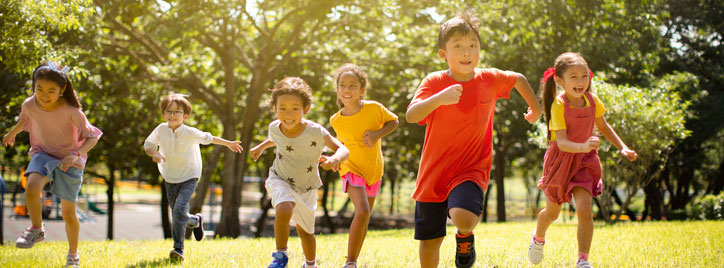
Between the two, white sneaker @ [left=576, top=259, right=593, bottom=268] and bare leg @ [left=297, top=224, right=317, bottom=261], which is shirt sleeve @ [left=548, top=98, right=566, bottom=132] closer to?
white sneaker @ [left=576, top=259, right=593, bottom=268]

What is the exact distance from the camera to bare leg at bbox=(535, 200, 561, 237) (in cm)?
505

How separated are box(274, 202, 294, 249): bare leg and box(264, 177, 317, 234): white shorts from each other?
0.26ft

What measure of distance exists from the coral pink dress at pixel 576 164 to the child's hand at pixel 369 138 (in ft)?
5.06

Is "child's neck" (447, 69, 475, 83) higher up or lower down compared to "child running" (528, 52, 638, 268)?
higher up

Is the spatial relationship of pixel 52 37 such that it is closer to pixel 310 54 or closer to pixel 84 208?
pixel 310 54

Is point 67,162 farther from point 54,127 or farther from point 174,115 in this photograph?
point 174,115

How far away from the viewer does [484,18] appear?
39.8 ft

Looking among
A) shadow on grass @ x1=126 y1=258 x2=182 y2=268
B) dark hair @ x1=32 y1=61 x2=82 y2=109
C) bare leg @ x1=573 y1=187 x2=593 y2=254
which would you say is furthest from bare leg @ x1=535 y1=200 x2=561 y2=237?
dark hair @ x1=32 y1=61 x2=82 y2=109

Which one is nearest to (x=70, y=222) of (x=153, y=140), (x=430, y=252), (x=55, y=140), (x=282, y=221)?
(x=55, y=140)

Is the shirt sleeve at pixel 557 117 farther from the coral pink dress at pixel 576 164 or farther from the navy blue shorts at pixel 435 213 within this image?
the navy blue shorts at pixel 435 213

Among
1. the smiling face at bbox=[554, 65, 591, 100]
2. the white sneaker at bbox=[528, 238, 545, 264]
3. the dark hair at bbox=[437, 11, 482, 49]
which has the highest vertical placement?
the dark hair at bbox=[437, 11, 482, 49]

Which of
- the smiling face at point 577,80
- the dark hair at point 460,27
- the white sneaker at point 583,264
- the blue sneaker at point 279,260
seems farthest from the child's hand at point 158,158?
the white sneaker at point 583,264

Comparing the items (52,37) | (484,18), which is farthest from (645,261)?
(52,37)

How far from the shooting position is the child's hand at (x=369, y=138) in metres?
4.93
